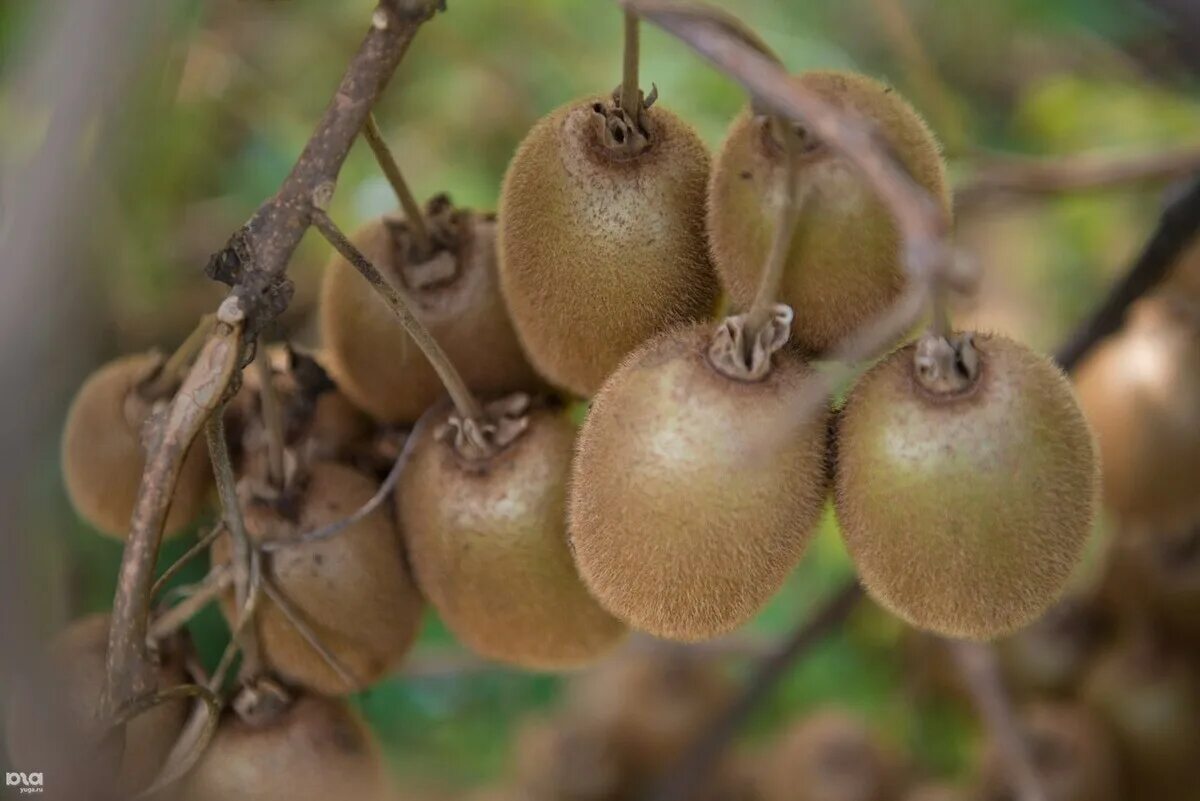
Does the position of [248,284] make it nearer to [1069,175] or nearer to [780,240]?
[780,240]

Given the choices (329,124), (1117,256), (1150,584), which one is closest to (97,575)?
(329,124)

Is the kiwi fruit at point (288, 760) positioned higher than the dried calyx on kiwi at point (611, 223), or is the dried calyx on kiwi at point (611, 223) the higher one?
the dried calyx on kiwi at point (611, 223)

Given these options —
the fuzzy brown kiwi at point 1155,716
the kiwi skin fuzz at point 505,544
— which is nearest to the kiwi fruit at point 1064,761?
the fuzzy brown kiwi at point 1155,716

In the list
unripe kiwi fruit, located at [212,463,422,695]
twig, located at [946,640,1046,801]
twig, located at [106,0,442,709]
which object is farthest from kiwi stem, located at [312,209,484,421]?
twig, located at [946,640,1046,801]
